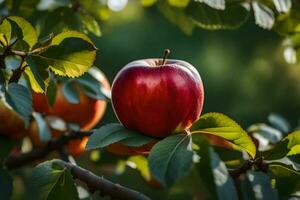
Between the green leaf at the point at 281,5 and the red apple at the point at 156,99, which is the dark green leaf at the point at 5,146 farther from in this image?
the green leaf at the point at 281,5

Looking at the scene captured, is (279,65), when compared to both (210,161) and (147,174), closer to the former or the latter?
(147,174)

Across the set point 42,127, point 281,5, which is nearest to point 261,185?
point 281,5

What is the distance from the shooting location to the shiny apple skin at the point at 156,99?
2.57 ft

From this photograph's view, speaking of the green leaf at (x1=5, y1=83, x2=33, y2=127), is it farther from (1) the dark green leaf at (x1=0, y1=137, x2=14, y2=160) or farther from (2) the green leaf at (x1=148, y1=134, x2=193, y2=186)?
(1) the dark green leaf at (x1=0, y1=137, x2=14, y2=160)

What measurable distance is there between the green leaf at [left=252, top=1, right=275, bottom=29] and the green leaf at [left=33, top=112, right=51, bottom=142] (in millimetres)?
350

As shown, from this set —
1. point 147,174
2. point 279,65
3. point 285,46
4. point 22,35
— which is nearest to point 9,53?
point 22,35

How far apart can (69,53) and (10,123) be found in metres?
0.30

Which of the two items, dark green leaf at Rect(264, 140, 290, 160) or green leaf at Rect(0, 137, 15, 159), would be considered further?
green leaf at Rect(0, 137, 15, 159)

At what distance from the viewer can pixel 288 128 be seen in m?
1.20

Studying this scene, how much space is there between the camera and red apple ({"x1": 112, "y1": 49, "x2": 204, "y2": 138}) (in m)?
0.78

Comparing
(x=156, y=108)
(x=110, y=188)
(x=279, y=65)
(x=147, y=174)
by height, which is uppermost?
(x=156, y=108)

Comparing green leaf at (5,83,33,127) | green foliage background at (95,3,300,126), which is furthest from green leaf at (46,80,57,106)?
green foliage background at (95,3,300,126)

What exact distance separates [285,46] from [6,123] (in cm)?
50

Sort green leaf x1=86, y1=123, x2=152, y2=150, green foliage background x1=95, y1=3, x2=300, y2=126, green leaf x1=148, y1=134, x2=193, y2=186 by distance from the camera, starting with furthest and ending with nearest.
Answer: green foliage background x1=95, y1=3, x2=300, y2=126
green leaf x1=86, y1=123, x2=152, y2=150
green leaf x1=148, y1=134, x2=193, y2=186
